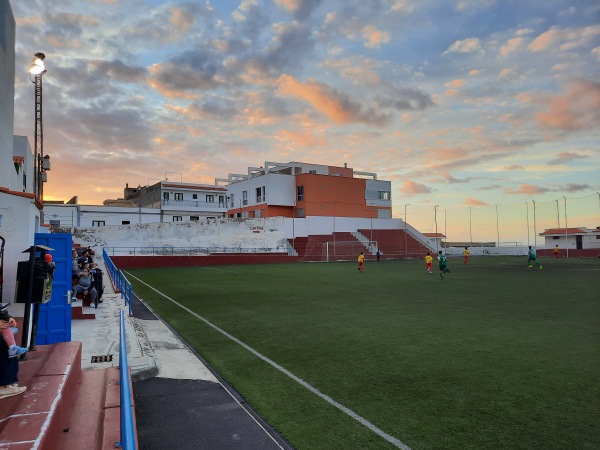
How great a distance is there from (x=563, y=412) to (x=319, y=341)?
4974 mm

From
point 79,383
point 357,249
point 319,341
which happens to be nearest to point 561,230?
point 357,249

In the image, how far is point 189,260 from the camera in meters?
41.5

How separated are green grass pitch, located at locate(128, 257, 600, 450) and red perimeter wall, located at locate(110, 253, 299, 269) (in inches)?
1025

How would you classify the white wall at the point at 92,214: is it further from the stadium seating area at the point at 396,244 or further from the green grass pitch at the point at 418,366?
the green grass pitch at the point at 418,366

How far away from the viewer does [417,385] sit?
6.23 metres

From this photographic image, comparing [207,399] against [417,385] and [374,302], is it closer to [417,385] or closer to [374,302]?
[417,385]

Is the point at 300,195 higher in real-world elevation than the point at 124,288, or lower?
higher

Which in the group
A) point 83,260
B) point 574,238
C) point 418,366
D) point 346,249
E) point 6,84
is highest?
point 6,84

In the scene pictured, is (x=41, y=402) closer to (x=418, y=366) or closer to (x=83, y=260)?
(x=418, y=366)

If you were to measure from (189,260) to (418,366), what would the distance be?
121 feet

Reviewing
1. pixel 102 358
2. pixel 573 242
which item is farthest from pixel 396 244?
pixel 102 358

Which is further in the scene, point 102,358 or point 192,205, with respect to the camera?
point 192,205

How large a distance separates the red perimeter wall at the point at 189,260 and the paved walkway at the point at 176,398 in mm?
30855

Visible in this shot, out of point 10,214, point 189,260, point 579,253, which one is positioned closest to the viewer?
point 10,214
